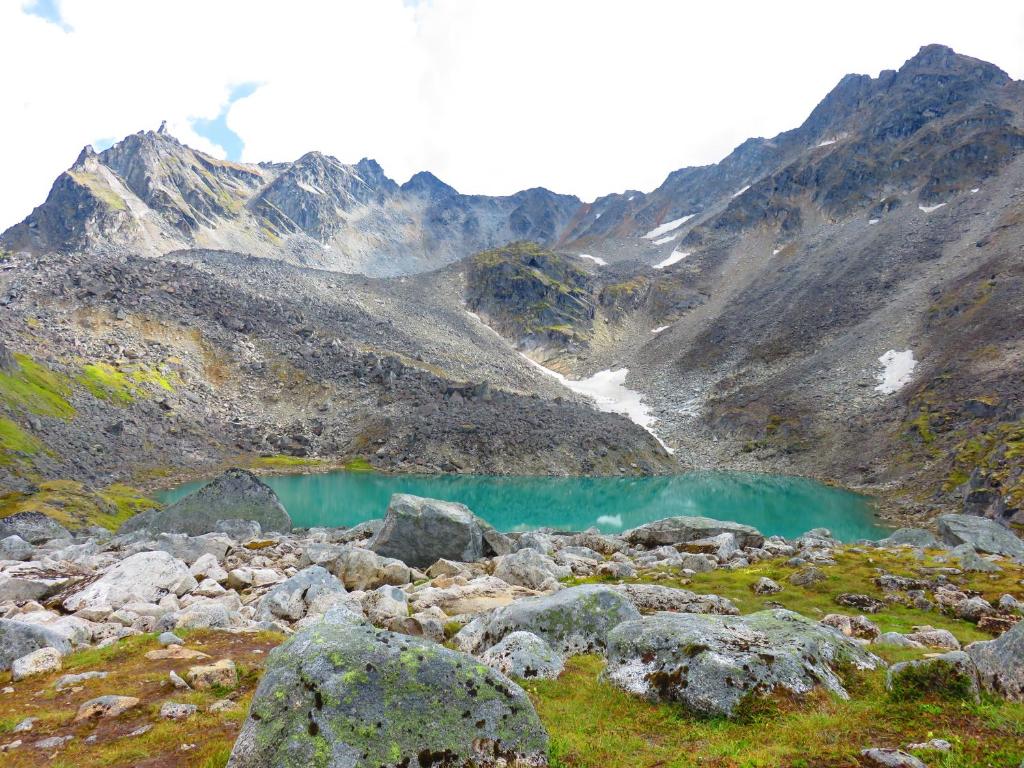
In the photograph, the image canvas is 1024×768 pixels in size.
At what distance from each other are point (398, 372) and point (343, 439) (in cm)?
2241

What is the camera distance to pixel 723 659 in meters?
10.0

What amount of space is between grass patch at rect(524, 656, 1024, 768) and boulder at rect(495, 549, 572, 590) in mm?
10814

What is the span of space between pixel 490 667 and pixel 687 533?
83.7ft

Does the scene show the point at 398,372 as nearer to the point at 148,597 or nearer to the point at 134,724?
the point at 148,597

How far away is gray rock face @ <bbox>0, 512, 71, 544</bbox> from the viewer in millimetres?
31984

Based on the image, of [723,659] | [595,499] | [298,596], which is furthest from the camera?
[595,499]

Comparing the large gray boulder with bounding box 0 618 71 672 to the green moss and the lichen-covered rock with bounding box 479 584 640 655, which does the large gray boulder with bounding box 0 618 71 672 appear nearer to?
the lichen-covered rock with bounding box 479 584 640 655

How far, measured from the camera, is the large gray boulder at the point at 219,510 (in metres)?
36.5

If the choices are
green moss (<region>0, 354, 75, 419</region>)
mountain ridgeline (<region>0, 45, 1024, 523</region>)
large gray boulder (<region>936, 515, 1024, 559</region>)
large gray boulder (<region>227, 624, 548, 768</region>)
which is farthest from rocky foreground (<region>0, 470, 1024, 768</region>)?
green moss (<region>0, 354, 75, 419</region>)

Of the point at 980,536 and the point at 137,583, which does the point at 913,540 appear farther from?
the point at 137,583

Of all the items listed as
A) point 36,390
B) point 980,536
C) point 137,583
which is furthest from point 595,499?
point 36,390

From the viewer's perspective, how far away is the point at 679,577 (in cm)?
2347

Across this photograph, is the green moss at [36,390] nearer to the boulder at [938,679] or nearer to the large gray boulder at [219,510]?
the large gray boulder at [219,510]

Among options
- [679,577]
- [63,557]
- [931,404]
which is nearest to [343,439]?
[63,557]
